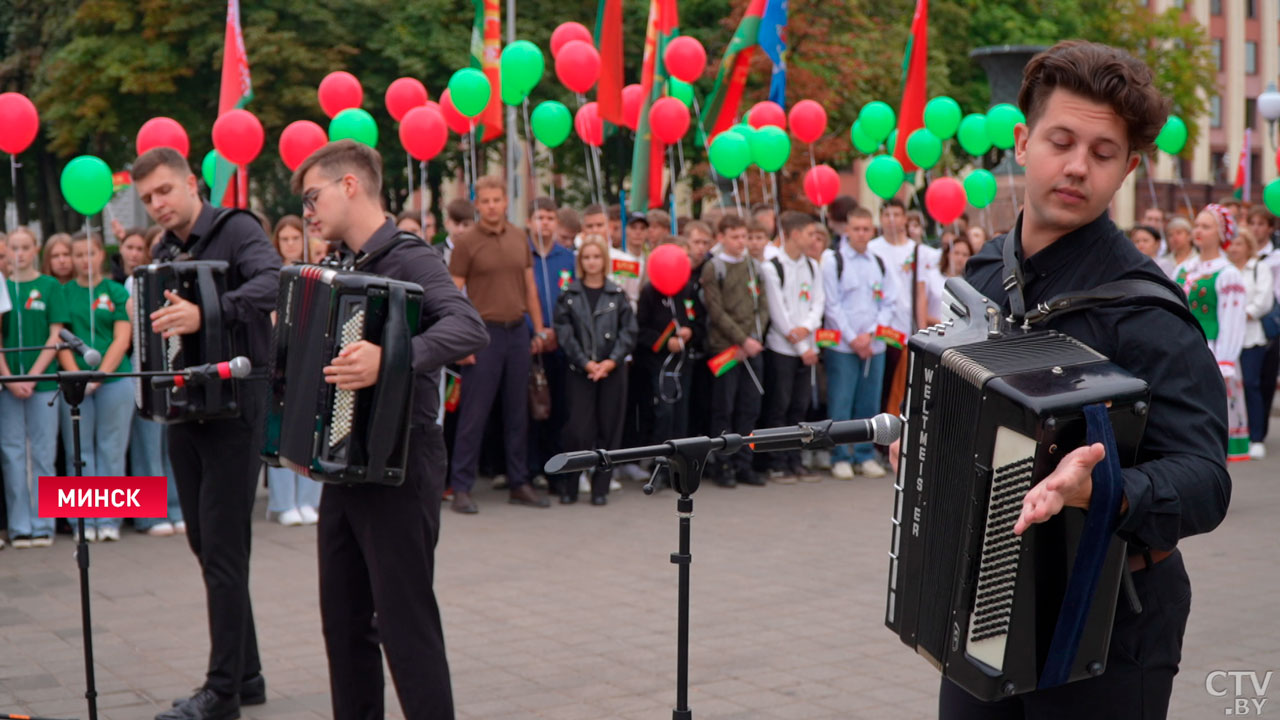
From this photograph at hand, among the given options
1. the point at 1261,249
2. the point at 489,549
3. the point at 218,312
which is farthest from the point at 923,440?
the point at 1261,249

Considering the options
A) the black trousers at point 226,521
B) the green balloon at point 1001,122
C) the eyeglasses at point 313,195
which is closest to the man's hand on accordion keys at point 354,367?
the eyeglasses at point 313,195

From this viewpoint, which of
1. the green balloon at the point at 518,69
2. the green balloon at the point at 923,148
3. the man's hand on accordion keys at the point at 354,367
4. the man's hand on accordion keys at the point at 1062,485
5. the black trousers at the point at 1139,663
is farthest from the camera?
the green balloon at the point at 923,148

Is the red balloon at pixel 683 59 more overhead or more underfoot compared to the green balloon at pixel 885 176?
more overhead

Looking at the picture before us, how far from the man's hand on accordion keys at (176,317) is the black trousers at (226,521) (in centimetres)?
32

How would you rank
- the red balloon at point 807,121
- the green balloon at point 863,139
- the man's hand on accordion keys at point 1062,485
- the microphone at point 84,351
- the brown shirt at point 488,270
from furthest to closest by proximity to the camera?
the green balloon at point 863,139 → the red balloon at point 807,121 → the brown shirt at point 488,270 → the microphone at point 84,351 → the man's hand on accordion keys at point 1062,485

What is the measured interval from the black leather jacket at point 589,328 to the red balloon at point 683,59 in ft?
13.0

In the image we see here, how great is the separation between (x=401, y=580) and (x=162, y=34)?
24.0m

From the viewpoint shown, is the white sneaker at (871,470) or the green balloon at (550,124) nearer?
the white sneaker at (871,470)

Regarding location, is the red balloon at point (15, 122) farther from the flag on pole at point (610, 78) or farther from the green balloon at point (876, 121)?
the green balloon at point (876, 121)

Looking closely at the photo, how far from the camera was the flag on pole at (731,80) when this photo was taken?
14336mm

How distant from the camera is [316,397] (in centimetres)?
437

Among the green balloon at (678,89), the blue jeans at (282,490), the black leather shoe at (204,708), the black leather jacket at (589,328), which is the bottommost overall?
the blue jeans at (282,490)

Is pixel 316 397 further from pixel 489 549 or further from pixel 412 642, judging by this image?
Result: pixel 489 549
